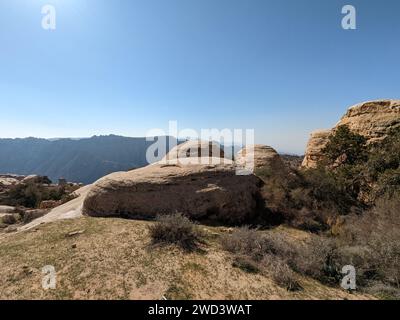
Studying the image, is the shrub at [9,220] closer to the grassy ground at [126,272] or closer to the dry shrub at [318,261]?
the grassy ground at [126,272]

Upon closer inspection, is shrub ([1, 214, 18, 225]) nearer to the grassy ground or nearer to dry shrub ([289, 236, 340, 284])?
the grassy ground

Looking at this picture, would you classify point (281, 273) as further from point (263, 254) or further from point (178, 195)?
point (178, 195)

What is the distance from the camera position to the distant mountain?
140m

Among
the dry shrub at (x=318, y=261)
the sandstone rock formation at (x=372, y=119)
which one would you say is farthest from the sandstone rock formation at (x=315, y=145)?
the dry shrub at (x=318, y=261)

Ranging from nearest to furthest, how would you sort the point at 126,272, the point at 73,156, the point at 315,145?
the point at 126,272, the point at 315,145, the point at 73,156

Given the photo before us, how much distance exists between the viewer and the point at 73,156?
15638 centimetres

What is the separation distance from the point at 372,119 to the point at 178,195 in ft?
57.2

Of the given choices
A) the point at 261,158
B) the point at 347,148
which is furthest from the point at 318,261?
the point at 347,148

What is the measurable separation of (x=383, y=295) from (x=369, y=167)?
31.1 feet

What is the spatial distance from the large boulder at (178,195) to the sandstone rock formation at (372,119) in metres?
12.6

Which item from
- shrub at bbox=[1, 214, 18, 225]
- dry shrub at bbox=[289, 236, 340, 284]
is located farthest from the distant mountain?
dry shrub at bbox=[289, 236, 340, 284]

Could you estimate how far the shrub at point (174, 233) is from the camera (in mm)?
8961

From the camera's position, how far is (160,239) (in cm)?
910
